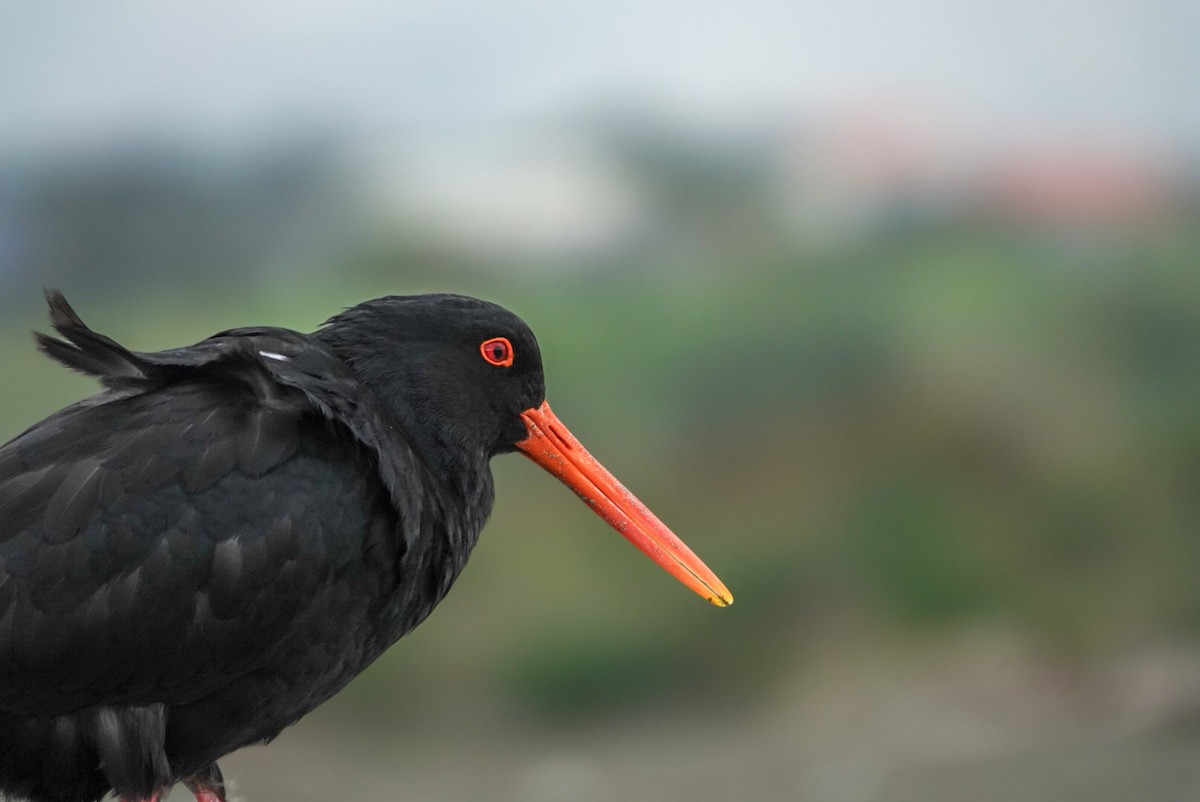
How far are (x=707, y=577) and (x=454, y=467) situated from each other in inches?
16.0

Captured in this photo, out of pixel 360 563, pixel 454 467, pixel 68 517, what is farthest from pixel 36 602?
pixel 454 467

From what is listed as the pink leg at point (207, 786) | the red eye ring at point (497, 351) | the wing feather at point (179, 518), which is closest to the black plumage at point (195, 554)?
the wing feather at point (179, 518)

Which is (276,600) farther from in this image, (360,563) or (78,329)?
(78,329)

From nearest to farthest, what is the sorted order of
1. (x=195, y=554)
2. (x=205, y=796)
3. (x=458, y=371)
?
(x=195, y=554) → (x=458, y=371) → (x=205, y=796)

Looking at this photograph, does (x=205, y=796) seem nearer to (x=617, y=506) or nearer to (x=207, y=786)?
(x=207, y=786)

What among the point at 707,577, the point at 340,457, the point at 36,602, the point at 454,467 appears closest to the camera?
the point at 36,602

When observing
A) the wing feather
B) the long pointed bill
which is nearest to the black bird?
the wing feather

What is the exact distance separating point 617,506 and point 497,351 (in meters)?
0.29

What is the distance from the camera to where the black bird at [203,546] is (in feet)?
4.66

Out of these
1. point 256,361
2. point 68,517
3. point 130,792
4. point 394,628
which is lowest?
point 130,792

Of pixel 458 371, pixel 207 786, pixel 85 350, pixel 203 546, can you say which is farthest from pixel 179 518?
pixel 207 786

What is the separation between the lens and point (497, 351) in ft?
5.61

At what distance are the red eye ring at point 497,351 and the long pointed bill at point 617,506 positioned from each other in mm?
118

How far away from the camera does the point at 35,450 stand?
1499 millimetres
